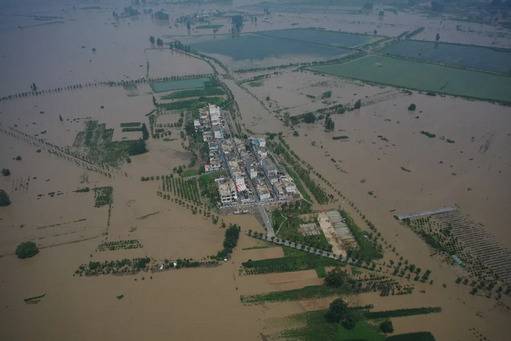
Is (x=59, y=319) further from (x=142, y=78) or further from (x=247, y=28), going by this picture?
(x=247, y=28)

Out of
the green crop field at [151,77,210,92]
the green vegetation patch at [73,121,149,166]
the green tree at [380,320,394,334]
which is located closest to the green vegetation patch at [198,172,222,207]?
the green vegetation patch at [73,121,149,166]

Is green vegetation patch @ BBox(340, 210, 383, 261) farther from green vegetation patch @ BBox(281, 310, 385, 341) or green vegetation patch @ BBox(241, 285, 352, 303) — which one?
green vegetation patch @ BBox(281, 310, 385, 341)

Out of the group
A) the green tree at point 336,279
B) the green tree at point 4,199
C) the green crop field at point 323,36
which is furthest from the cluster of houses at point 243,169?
the green crop field at point 323,36

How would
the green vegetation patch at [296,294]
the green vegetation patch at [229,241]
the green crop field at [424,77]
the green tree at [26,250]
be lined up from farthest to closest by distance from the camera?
the green crop field at [424,77], the green tree at [26,250], the green vegetation patch at [229,241], the green vegetation patch at [296,294]

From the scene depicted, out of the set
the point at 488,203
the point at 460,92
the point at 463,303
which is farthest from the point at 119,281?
the point at 460,92

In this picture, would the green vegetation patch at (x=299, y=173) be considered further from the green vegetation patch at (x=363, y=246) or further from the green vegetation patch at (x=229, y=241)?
the green vegetation patch at (x=229, y=241)

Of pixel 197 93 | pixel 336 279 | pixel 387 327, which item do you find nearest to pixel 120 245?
pixel 336 279

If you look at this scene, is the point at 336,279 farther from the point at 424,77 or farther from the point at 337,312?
the point at 424,77
